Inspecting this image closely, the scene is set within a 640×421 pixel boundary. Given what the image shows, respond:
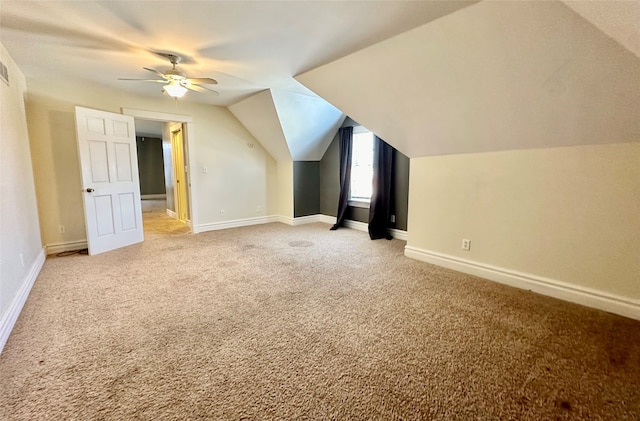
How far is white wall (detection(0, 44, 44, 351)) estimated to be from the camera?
2260 mm

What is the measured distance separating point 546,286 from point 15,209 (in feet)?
16.6

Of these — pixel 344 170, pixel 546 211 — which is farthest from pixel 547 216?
pixel 344 170

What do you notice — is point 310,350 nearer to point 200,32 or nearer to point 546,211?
point 546,211

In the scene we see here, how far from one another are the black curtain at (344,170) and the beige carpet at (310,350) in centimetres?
240

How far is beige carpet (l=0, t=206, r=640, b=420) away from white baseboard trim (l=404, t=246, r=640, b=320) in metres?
0.12

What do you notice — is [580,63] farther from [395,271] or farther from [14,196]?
[14,196]

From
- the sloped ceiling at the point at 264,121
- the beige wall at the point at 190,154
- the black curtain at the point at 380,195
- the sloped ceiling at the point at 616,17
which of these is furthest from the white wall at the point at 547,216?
the beige wall at the point at 190,154

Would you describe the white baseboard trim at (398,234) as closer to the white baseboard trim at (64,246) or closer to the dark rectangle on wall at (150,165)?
the white baseboard trim at (64,246)

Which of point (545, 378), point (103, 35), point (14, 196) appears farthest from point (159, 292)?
point (545, 378)

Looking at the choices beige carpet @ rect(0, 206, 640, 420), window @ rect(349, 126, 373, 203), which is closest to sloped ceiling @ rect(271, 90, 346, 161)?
window @ rect(349, 126, 373, 203)

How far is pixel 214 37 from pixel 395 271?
2.96m

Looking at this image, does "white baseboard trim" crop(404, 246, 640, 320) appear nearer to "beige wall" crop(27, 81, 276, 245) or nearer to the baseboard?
the baseboard

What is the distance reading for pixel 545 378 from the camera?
1.67m

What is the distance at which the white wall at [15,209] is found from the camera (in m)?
2.26
